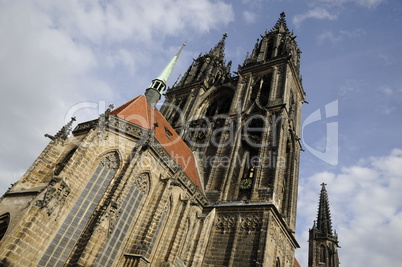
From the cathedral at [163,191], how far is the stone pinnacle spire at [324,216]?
22964 mm

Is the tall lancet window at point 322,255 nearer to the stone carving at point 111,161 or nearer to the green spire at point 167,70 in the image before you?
the green spire at point 167,70

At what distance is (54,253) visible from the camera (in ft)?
33.0

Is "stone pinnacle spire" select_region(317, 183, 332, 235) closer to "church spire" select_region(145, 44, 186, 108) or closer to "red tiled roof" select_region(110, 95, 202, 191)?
"red tiled roof" select_region(110, 95, 202, 191)

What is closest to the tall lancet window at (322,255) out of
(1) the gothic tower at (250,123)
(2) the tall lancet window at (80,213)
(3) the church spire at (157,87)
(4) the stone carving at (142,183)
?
(1) the gothic tower at (250,123)

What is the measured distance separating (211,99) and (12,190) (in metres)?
17.3

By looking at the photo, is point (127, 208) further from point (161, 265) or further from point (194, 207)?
point (194, 207)

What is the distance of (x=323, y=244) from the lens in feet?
124

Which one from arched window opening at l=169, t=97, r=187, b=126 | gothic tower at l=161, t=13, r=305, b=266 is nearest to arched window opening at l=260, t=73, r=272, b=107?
gothic tower at l=161, t=13, r=305, b=266

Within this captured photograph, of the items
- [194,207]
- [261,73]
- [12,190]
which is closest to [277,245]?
[194,207]

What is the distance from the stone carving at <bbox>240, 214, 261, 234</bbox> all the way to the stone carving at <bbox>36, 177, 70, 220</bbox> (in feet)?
26.4

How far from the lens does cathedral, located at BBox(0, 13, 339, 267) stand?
10281 mm

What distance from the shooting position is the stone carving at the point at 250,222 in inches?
548

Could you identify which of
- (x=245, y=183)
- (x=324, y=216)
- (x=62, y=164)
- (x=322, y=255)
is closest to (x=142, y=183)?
(x=62, y=164)

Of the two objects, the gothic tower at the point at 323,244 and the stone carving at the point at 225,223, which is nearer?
the stone carving at the point at 225,223
